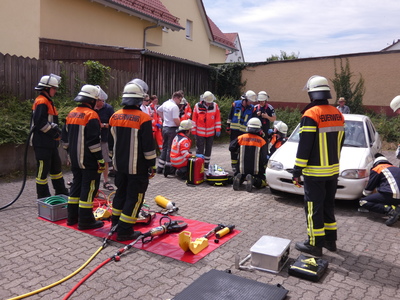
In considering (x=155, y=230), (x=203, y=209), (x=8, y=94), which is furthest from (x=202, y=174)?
(x=8, y=94)

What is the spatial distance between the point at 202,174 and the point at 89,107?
12.9ft

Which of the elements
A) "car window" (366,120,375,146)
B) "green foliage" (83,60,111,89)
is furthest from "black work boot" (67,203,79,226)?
"green foliage" (83,60,111,89)

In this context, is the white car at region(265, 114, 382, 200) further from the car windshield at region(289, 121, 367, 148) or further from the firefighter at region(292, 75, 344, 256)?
the firefighter at region(292, 75, 344, 256)

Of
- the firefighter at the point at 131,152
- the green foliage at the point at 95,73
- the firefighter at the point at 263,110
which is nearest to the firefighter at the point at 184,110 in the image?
the firefighter at the point at 263,110

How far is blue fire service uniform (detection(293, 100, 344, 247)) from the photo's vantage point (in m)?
4.73

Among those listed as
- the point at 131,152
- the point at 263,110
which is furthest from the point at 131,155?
the point at 263,110

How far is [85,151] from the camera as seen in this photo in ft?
17.8

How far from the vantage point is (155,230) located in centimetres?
525

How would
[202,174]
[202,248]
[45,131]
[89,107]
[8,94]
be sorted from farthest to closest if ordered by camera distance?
[8,94], [202,174], [45,131], [89,107], [202,248]

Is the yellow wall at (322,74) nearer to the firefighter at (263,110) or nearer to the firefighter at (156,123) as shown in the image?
the firefighter at (263,110)

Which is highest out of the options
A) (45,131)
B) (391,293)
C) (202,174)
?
(45,131)

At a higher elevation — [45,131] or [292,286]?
[45,131]

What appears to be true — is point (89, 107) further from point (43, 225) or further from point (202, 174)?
point (202, 174)

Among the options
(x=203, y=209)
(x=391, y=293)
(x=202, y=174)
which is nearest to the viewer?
(x=391, y=293)
